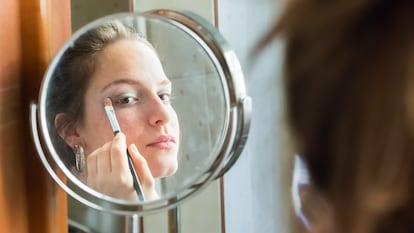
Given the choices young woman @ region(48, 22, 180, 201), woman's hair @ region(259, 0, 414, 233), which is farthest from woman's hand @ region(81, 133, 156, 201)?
woman's hair @ region(259, 0, 414, 233)

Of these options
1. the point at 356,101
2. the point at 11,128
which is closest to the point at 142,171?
the point at 11,128

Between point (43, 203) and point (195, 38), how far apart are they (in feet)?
0.72

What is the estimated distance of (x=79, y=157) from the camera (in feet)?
2.08

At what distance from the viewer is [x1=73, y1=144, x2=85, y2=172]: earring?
2.07 feet

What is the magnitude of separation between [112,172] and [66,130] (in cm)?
6

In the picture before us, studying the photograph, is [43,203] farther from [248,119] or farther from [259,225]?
[259,225]

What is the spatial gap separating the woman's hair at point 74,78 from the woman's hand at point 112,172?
2cm

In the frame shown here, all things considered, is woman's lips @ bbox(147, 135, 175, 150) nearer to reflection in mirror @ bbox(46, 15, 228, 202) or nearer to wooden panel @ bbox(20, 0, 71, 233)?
reflection in mirror @ bbox(46, 15, 228, 202)

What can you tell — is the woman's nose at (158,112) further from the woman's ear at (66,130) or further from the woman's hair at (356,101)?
the woman's hair at (356,101)

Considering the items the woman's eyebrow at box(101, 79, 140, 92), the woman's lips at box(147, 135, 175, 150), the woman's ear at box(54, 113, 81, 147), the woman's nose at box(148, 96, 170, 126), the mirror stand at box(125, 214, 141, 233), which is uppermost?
the woman's eyebrow at box(101, 79, 140, 92)

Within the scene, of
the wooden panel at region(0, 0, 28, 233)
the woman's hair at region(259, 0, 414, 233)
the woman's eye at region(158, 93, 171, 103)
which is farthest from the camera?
the woman's eye at region(158, 93, 171, 103)

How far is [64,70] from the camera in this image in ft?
2.01

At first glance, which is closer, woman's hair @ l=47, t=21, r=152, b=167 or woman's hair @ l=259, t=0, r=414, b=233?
woman's hair @ l=259, t=0, r=414, b=233

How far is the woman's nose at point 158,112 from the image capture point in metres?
0.66
